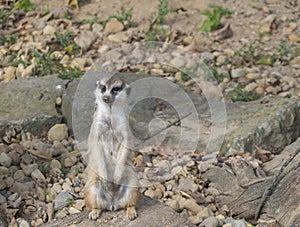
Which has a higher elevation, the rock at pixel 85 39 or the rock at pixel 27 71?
the rock at pixel 85 39

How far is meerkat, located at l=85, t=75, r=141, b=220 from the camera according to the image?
13.3 feet

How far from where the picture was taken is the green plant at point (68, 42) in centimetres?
746

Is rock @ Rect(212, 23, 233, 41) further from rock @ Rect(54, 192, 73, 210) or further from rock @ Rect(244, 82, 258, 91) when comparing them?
rock @ Rect(54, 192, 73, 210)

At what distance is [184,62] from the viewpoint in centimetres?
731

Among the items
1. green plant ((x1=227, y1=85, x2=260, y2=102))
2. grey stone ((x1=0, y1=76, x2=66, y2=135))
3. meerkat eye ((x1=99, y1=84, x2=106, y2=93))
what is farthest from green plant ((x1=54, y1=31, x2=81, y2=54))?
meerkat eye ((x1=99, y1=84, x2=106, y2=93))

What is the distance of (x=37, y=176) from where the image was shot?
5.30 m

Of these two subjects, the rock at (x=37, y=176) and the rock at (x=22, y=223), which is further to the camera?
the rock at (x=37, y=176)

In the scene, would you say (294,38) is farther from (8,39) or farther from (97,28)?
(8,39)

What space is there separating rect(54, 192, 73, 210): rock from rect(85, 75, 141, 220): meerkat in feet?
3.21

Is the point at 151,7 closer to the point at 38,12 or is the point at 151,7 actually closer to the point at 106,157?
the point at 38,12

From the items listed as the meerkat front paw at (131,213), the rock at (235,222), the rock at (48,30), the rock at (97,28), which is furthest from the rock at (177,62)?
the meerkat front paw at (131,213)

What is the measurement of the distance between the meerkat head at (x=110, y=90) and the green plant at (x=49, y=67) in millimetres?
2782

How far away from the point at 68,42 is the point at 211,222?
3730mm

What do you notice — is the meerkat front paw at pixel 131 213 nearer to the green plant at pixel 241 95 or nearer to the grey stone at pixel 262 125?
the grey stone at pixel 262 125
